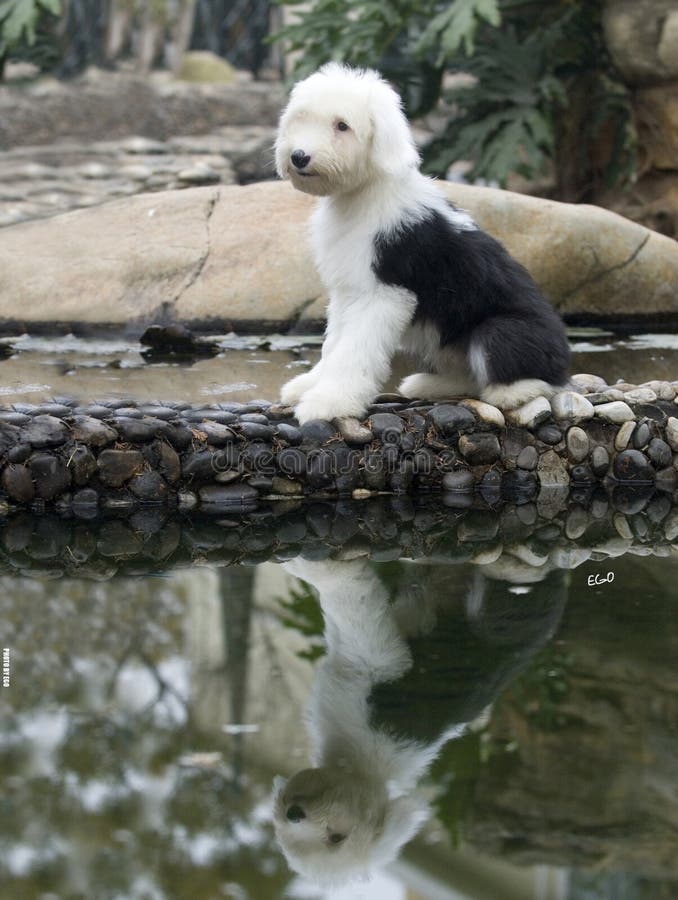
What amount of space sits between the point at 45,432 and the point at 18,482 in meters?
0.22

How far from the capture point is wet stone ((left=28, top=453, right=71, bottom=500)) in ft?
16.2

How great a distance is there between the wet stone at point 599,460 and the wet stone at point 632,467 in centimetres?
4

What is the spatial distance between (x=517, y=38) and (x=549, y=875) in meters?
11.5

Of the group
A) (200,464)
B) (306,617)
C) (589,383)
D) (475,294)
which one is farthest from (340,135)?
(306,617)

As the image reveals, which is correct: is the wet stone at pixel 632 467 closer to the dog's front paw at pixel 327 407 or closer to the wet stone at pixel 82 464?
the dog's front paw at pixel 327 407

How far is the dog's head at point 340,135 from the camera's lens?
4.75 meters

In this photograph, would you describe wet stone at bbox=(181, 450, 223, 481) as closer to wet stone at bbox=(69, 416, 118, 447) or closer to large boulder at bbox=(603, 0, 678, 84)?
wet stone at bbox=(69, 416, 118, 447)

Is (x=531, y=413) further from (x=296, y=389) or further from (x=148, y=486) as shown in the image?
(x=148, y=486)

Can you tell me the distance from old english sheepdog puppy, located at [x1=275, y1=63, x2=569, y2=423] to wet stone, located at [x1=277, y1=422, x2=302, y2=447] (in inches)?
2.1

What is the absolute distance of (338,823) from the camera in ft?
9.20

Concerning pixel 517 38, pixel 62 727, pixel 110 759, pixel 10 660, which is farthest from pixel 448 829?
pixel 517 38

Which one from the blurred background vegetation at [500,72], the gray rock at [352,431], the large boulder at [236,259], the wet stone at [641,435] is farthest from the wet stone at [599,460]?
the blurred background vegetation at [500,72]

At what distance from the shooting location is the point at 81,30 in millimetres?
16547

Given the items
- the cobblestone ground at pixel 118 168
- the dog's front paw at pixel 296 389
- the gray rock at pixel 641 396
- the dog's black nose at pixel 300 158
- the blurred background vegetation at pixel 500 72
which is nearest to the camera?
the dog's black nose at pixel 300 158
